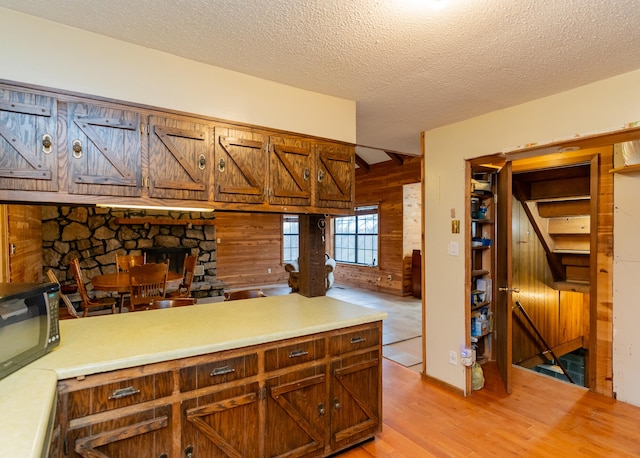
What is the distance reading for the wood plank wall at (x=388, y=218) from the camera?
24.1 ft

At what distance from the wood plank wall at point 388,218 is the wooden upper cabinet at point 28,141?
6.33 m

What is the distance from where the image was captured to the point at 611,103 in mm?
2201

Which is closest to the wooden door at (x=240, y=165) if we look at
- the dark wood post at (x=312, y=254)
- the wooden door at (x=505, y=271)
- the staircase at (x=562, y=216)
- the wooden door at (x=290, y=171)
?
the wooden door at (x=290, y=171)

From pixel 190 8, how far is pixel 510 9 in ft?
4.72

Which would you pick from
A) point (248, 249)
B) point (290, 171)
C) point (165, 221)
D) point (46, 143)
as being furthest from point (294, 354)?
point (248, 249)

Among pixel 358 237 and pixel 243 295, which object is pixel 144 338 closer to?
pixel 243 295

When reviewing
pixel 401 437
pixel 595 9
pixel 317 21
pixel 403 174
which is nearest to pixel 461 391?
pixel 401 437

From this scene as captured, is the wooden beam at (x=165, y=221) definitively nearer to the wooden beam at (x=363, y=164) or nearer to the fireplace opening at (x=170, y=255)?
the fireplace opening at (x=170, y=255)

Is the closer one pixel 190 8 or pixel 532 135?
pixel 190 8

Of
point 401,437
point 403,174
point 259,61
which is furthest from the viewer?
point 403,174

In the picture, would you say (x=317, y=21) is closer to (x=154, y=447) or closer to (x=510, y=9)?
(x=510, y=9)

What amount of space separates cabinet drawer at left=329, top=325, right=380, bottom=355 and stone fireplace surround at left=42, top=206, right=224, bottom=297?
5.01 meters

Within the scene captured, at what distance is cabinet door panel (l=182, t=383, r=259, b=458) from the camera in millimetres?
1626

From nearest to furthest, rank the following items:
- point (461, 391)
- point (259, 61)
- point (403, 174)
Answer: point (259, 61) < point (461, 391) < point (403, 174)
